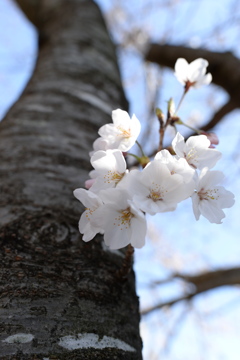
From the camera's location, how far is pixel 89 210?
31.9 inches

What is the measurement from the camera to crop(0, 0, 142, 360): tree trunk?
26.9 inches

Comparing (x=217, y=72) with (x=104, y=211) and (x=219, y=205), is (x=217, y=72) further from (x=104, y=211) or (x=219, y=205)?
(x=104, y=211)

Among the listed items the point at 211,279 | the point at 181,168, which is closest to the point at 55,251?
the point at 181,168

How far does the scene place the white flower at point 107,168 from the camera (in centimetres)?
79

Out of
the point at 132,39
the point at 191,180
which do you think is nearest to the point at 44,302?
the point at 191,180

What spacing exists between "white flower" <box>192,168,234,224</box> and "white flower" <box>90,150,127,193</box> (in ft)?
0.58

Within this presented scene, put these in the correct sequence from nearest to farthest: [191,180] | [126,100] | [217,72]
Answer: [191,180], [126,100], [217,72]

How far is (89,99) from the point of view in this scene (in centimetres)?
164

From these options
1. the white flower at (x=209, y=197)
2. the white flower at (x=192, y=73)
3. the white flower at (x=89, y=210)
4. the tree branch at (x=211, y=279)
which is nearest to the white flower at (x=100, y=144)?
the white flower at (x=89, y=210)

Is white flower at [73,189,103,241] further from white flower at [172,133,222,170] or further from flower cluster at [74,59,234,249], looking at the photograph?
white flower at [172,133,222,170]

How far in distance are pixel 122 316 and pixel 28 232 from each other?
1.03 feet

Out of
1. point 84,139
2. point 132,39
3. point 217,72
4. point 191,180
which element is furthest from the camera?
point 132,39

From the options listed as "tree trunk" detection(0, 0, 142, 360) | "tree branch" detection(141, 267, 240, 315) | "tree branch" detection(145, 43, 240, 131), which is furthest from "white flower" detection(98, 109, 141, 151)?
"tree branch" detection(141, 267, 240, 315)

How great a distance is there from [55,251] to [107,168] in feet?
0.80
